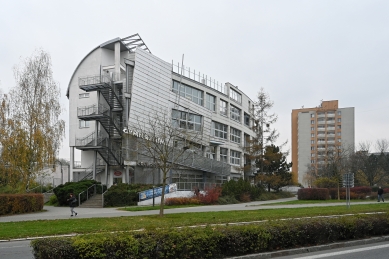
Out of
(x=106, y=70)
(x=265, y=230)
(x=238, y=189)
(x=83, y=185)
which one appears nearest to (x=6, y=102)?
(x=83, y=185)

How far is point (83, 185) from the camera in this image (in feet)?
120

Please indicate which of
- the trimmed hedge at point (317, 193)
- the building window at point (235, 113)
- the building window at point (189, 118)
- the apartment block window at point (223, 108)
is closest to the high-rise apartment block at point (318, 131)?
the building window at point (235, 113)

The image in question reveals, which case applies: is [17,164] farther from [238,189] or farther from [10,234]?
[238,189]

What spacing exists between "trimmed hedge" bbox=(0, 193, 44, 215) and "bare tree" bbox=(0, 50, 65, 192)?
146 inches

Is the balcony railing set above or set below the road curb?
above

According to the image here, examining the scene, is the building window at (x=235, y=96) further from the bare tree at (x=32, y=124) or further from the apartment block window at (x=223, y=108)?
the bare tree at (x=32, y=124)

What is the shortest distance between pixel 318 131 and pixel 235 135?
60.5 meters

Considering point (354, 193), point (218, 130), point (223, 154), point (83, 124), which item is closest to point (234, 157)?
point (223, 154)

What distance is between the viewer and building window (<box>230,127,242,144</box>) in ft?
195

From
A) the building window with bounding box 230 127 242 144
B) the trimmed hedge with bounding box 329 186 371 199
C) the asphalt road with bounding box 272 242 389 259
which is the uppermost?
the building window with bounding box 230 127 242 144

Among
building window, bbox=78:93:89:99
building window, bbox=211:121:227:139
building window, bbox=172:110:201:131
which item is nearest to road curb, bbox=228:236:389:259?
building window, bbox=172:110:201:131

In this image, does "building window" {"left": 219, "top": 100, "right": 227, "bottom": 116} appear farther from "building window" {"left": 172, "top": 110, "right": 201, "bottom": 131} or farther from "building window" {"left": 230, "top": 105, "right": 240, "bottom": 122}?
"building window" {"left": 172, "top": 110, "right": 201, "bottom": 131}

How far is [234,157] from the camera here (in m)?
60.4

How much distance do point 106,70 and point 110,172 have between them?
10815mm
